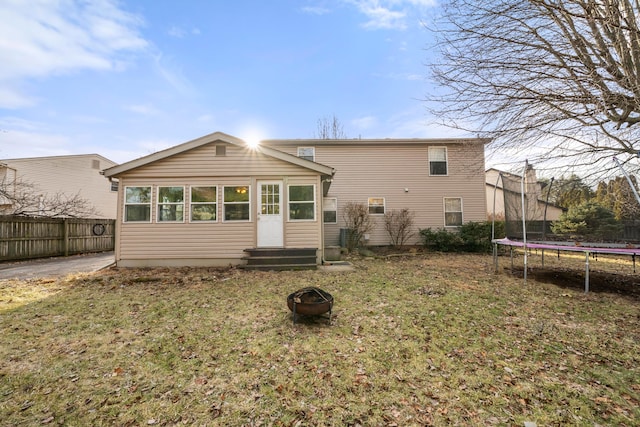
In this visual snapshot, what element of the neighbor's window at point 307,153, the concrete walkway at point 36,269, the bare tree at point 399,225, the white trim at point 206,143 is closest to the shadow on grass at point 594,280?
the bare tree at point 399,225

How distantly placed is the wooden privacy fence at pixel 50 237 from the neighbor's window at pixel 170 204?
641 cm

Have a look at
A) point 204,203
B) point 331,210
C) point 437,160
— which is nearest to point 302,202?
point 204,203

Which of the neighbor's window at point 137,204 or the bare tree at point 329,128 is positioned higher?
the bare tree at point 329,128

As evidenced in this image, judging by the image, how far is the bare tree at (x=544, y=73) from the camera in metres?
3.99

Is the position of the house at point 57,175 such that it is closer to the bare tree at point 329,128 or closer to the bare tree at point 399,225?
the bare tree at point 329,128

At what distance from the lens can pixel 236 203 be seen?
29.2ft

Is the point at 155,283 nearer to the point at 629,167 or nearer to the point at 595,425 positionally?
the point at 595,425

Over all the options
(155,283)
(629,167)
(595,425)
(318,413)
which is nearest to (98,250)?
(155,283)

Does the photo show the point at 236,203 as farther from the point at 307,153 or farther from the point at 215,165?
the point at 307,153

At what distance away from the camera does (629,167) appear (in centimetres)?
540

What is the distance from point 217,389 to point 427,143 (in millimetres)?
13334

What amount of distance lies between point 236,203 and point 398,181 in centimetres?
799

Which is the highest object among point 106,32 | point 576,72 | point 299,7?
point 299,7

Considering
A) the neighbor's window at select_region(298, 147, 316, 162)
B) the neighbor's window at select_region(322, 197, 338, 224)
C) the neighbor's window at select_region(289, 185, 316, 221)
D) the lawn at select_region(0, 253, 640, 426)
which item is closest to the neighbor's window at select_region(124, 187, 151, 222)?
the lawn at select_region(0, 253, 640, 426)
